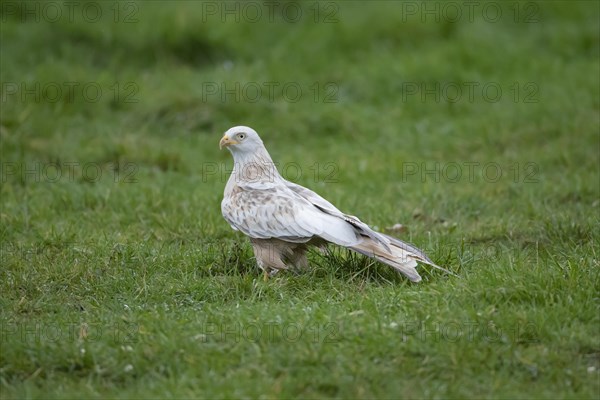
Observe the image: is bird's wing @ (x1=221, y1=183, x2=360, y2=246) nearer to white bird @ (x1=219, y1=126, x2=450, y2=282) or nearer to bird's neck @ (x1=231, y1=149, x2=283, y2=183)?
white bird @ (x1=219, y1=126, x2=450, y2=282)

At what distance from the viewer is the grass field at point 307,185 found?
16.3ft

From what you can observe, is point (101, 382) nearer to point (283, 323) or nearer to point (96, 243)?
point (283, 323)

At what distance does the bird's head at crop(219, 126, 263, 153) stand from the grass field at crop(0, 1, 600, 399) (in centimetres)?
71

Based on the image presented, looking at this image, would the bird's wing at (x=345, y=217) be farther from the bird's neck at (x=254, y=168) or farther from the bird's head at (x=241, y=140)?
the bird's head at (x=241, y=140)

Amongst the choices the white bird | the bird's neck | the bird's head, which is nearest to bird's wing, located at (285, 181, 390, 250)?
the white bird

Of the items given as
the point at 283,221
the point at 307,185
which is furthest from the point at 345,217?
the point at 307,185

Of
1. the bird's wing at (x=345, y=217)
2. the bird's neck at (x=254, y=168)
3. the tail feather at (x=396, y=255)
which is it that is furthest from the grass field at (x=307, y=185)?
the bird's neck at (x=254, y=168)

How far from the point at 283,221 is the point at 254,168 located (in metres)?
0.67

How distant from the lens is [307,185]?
882 cm

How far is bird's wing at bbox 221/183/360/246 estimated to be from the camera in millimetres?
5977

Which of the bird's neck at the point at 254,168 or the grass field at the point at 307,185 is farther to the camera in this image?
the bird's neck at the point at 254,168

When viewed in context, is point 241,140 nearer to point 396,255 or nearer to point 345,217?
Result: point 345,217

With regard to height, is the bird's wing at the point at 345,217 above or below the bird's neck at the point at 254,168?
below

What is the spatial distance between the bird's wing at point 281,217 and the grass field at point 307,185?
0.92 feet
